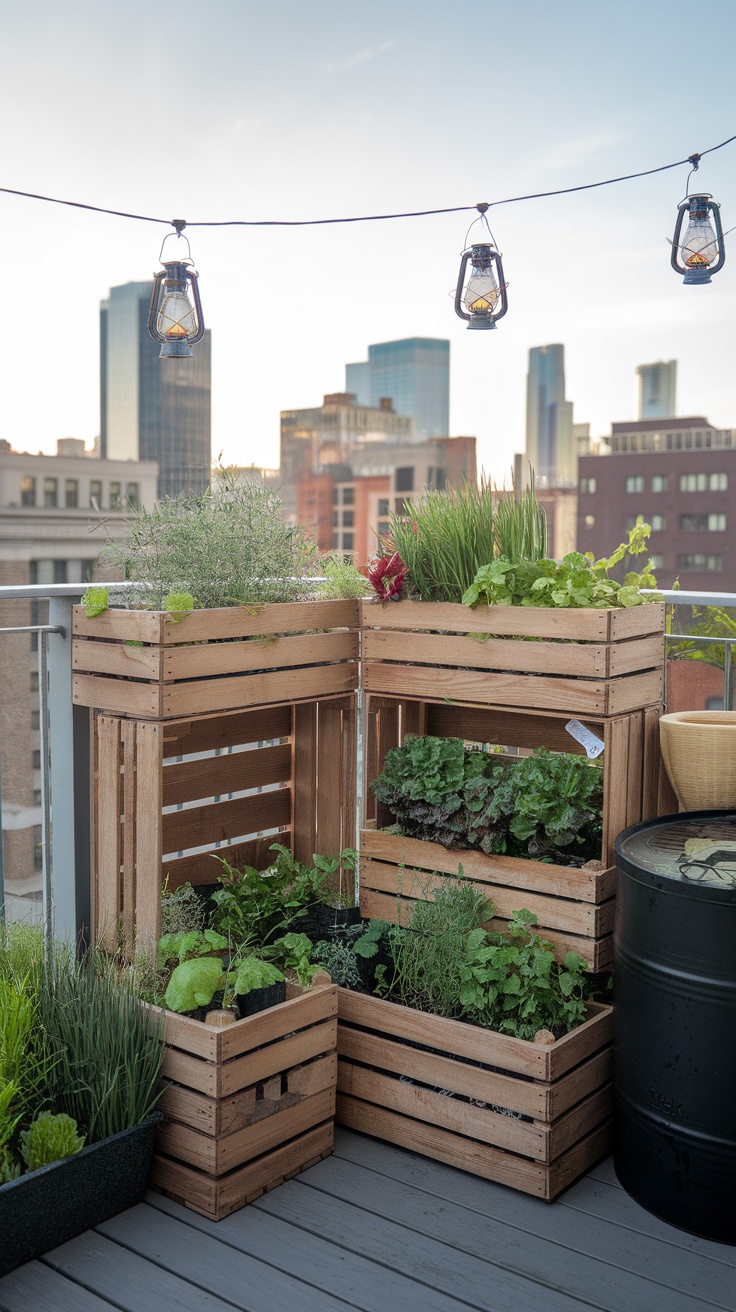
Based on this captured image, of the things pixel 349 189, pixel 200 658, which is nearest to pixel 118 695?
pixel 200 658

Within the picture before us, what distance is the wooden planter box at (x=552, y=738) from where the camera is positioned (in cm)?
242

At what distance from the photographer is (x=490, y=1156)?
2.24 metres

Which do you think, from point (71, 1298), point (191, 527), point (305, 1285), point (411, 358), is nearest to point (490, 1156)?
point (305, 1285)

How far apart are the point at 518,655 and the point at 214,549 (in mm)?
741

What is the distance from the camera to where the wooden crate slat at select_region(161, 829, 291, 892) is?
2.85 m

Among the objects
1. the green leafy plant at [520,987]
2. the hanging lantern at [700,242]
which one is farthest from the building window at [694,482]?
the green leafy plant at [520,987]

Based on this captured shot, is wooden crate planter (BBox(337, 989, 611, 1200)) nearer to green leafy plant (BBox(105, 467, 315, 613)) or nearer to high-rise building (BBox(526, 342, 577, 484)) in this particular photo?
green leafy plant (BBox(105, 467, 315, 613))

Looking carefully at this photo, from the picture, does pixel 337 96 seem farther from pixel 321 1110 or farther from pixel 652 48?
pixel 321 1110

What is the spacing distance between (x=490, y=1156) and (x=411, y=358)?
256 ft

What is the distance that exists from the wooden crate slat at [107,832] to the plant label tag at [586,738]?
103 cm

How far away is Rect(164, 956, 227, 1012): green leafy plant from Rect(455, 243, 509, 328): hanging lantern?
199 centimetres

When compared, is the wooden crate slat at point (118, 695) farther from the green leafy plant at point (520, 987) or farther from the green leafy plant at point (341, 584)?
the green leafy plant at point (520, 987)

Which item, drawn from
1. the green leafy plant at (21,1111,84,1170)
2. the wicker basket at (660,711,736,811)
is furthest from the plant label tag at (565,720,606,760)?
the green leafy plant at (21,1111,84,1170)

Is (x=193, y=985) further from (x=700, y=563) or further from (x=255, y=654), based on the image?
(x=700, y=563)
